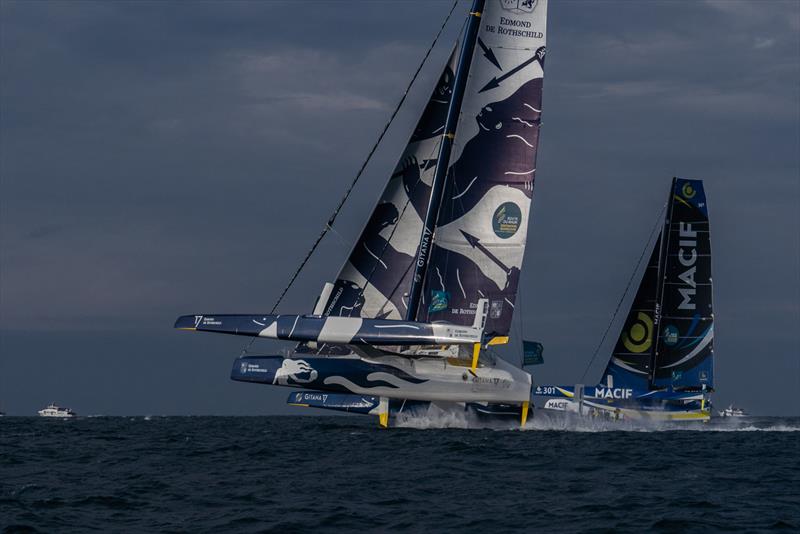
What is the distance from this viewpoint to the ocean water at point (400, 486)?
53.5 ft

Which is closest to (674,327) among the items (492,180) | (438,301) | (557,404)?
(557,404)

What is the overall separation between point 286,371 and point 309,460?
25.1 ft

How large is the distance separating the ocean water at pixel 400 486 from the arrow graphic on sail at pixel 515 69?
10.6 meters

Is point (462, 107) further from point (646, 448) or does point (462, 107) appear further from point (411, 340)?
point (646, 448)

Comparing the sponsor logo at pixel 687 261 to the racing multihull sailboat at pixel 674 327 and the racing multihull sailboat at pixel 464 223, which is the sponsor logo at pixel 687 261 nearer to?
Answer: the racing multihull sailboat at pixel 674 327

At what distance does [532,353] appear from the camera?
36312mm

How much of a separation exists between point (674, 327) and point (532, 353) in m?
15.2

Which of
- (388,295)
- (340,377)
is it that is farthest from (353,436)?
(388,295)

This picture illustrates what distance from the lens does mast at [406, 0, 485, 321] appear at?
112 ft

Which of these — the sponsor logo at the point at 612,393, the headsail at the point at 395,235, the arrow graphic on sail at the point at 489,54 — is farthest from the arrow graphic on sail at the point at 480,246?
the sponsor logo at the point at 612,393

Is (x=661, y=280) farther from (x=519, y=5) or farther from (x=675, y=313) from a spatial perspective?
(x=519, y=5)

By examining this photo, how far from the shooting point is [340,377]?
32.3m

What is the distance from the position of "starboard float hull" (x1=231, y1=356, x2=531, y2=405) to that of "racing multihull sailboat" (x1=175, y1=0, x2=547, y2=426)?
0.07m

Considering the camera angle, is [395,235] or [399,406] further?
[395,235]
